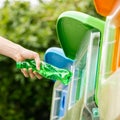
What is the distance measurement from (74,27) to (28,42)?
273 centimetres

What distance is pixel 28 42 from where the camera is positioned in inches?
171

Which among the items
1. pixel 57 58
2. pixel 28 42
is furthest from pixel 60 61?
pixel 28 42

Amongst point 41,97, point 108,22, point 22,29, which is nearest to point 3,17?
point 22,29

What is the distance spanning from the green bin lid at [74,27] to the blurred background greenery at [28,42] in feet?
7.92

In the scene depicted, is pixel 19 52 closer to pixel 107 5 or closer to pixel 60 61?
pixel 107 5

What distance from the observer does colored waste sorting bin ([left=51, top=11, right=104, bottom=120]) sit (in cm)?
143

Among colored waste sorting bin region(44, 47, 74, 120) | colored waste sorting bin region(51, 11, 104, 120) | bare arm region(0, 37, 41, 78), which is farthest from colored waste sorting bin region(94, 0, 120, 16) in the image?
colored waste sorting bin region(44, 47, 74, 120)

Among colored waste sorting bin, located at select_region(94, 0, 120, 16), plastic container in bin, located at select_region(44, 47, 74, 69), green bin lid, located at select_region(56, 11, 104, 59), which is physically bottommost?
plastic container in bin, located at select_region(44, 47, 74, 69)

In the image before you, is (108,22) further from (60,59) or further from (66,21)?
(60,59)

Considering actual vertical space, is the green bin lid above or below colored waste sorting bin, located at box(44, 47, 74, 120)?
above

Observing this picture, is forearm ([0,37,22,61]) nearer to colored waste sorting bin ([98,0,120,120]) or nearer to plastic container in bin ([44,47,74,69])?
colored waste sorting bin ([98,0,120,120])

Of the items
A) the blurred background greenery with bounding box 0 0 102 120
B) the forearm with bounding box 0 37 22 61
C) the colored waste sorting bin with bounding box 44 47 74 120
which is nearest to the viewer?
the forearm with bounding box 0 37 22 61

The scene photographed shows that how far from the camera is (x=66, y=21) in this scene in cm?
168

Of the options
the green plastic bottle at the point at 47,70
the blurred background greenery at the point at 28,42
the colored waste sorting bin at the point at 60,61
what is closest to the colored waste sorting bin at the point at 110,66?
the green plastic bottle at the point at 47,70
